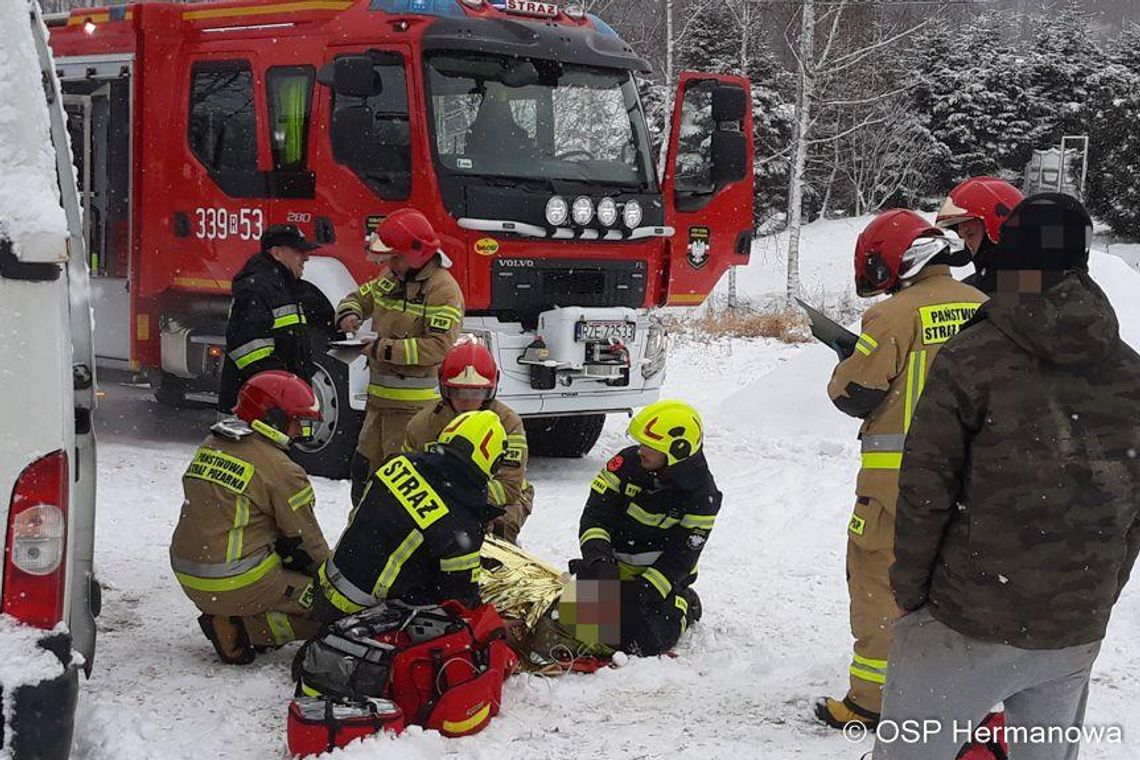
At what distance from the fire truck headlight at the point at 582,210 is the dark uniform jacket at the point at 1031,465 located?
16.7ft

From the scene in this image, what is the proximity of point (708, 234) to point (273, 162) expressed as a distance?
2975 mm

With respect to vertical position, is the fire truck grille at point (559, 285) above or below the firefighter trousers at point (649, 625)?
above

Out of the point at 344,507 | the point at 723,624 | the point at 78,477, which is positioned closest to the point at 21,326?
the point at 78,477

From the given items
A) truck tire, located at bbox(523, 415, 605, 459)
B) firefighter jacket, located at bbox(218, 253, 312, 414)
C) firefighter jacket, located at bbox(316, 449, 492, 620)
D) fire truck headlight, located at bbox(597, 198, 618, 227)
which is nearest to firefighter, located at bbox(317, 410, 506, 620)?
firefighter jacket, located at bbox(316, 449, 492, 620)

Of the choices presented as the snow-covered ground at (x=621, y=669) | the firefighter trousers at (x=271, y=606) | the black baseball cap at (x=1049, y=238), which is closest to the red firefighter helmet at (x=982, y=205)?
the snow-covered ground at (x=621, y=669)

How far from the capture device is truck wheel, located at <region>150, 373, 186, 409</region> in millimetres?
8789

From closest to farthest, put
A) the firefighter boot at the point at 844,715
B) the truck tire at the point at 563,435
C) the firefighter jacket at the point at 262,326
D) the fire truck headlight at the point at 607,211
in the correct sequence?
the firefighter boot at the point at 844,715 < the firefighter jacket at the point at 262,326 < the fire truck headlight at the point at 607,211 < the truck tire at the point at 563,435

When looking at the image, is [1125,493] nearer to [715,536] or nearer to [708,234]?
[715,536]

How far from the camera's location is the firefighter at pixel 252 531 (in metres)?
4.49

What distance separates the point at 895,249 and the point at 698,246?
14.5 ft

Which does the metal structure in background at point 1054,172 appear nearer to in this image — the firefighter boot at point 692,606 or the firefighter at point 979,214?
the firefighter at point 979,214

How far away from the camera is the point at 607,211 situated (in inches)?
306

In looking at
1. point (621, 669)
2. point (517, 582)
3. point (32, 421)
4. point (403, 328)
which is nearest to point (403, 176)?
point (403, 328)

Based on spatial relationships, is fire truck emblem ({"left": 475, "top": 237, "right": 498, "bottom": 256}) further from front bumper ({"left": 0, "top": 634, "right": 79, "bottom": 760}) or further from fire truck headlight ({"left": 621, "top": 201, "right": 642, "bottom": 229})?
front bumper ({"left": 0, "top": 634, "right": 79, "bottom": 760})
